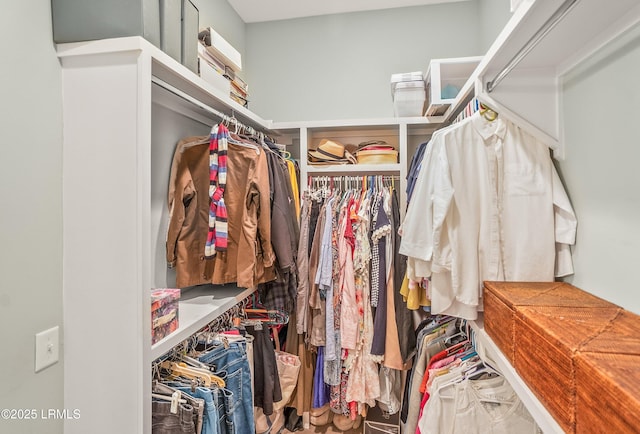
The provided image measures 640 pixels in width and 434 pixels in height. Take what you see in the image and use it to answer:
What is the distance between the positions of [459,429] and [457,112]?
5.23ft

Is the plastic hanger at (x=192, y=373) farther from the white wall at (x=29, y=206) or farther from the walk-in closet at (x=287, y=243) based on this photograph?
the white wall at (x=29, y=206)

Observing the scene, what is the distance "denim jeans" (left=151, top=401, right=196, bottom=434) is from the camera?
1026mm

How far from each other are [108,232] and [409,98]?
5.99 ft

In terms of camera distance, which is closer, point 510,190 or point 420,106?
point 510,190

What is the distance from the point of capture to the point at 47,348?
3.15 ft

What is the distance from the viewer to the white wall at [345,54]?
2303 millimetres

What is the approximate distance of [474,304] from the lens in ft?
3.89

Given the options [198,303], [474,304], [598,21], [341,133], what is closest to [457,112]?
[341,133]

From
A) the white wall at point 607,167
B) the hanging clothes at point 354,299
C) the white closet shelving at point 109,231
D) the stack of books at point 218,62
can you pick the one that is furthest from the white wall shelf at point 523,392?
the stack of books at point 218,62

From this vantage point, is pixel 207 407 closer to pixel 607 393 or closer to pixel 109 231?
pixel 109 231

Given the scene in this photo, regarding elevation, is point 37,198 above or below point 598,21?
below

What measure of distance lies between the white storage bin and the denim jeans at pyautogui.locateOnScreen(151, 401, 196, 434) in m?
1.93

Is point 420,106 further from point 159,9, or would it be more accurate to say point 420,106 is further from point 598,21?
point 159,9

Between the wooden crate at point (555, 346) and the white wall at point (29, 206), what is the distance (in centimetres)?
136
